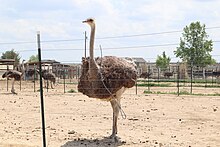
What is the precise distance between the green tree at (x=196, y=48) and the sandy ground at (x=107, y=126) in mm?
37881

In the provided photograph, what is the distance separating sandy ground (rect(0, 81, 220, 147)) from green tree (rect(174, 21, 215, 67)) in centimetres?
3788

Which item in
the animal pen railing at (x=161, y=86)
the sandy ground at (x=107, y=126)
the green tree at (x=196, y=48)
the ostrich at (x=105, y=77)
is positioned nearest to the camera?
the ostrich at (x=105, y=77)

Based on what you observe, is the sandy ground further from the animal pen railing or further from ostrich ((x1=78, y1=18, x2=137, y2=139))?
the animal pen railing

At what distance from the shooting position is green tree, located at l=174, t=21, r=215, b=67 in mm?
51312

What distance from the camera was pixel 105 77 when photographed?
7.57 m

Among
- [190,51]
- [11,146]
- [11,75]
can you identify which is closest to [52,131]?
[11,146]

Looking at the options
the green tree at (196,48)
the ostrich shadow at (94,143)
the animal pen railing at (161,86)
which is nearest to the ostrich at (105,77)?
the ostrich shadow at (94,143)

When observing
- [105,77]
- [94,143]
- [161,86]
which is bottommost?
[161,86]

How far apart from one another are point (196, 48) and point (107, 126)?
46.5m

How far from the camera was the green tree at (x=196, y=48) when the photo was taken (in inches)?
2020

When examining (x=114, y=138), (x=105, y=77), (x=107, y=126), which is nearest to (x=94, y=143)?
(x=114, y=138)

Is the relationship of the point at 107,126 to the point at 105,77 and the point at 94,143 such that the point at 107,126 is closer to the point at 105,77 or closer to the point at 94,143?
the point at 94,143

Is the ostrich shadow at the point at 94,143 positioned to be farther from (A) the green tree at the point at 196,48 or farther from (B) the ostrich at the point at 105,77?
(A) the green tree at the point at 196,48

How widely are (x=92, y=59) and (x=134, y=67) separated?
1059mm
